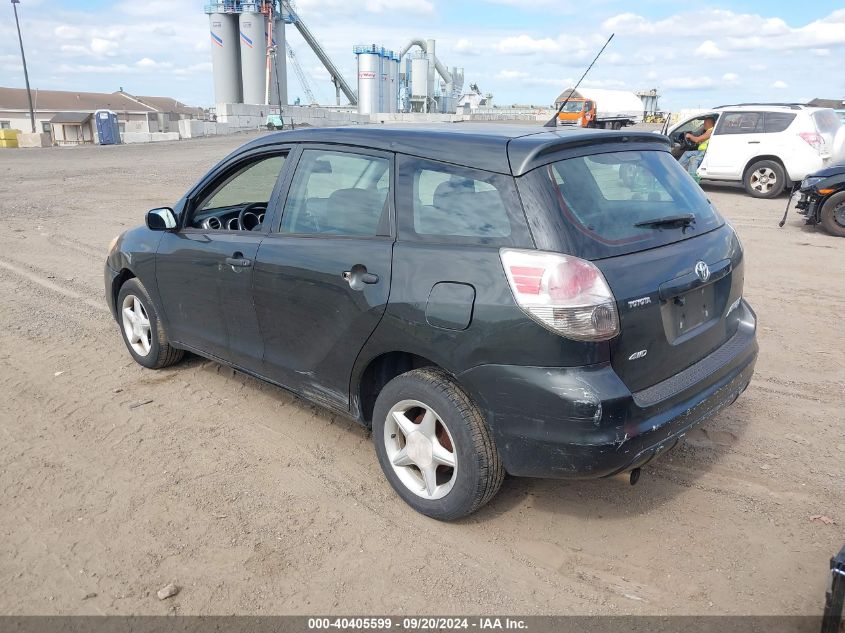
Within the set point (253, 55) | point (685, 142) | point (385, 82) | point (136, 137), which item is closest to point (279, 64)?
point (253, 55)

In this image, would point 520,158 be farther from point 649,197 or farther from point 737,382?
point 737,382

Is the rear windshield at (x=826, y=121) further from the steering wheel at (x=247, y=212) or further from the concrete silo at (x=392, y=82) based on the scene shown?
the concrete silo at (x=392, y=82)

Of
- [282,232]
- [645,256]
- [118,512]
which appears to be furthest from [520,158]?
[118,512]

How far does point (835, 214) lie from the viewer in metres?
10.4

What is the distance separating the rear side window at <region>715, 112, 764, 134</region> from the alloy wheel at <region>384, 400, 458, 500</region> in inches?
550

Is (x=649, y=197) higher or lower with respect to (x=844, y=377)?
higher

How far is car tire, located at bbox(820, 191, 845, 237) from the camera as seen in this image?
10.4m

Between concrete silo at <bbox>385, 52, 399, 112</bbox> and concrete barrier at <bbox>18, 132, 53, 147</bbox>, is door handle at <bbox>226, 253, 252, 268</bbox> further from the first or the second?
concrete silo at <bbox>385, 52, 399, 112</bbox>

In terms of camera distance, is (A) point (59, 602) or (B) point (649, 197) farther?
(B) point (649, 197)

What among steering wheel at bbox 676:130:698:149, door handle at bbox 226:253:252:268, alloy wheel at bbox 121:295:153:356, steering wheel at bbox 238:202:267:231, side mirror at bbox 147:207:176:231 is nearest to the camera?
door handle at bbox 226:253:252:268

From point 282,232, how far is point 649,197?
1.91m

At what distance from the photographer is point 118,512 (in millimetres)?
3293

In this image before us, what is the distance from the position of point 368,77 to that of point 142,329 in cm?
7203

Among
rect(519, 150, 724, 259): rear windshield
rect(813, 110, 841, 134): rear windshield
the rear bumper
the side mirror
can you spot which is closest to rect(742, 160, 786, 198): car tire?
rect(813, 110, 841, 134): rear windshield
